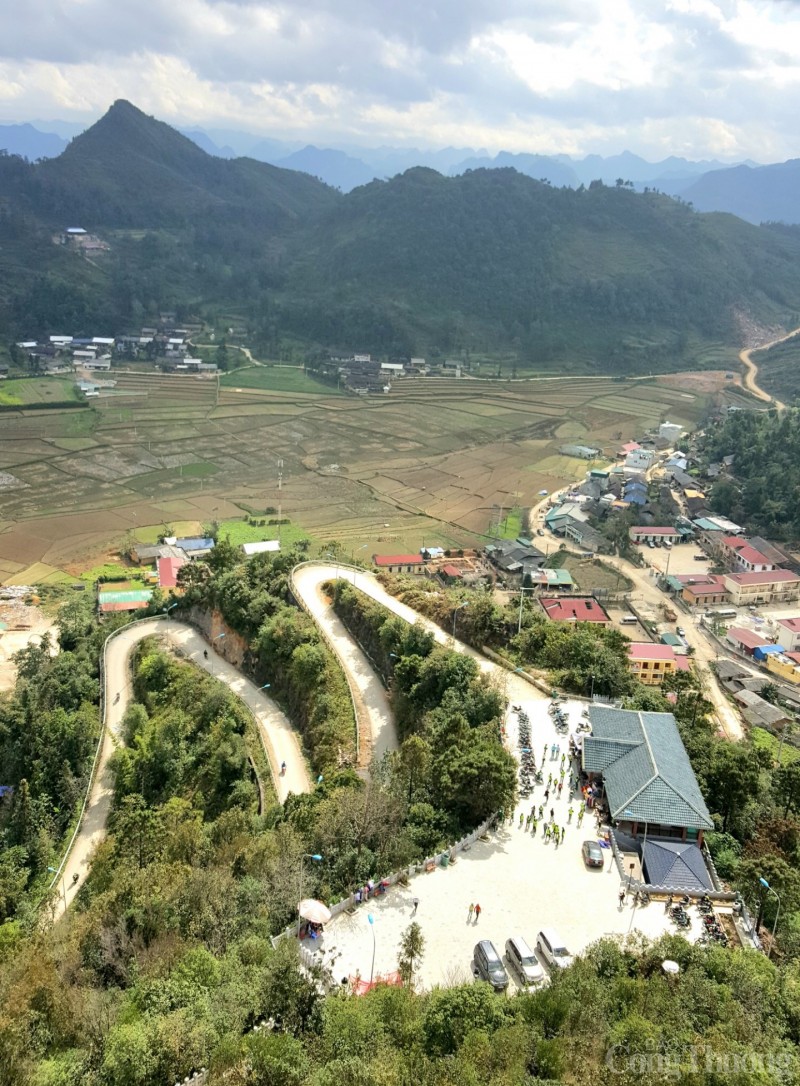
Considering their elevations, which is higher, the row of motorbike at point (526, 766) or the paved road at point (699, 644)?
the row of motorbike at point (526, 766)

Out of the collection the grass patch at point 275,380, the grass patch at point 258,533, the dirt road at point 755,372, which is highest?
the dirt road at point 755,372

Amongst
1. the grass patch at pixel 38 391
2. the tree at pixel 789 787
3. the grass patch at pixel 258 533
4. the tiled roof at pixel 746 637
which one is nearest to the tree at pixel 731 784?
the tree at pixel 789 787

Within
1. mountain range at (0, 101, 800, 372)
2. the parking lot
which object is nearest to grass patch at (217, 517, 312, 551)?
the parking lot

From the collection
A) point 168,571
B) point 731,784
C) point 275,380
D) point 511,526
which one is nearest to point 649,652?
point 731,784

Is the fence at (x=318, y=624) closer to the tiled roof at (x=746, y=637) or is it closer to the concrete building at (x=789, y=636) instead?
the tiled roof at (x=746, y=637)

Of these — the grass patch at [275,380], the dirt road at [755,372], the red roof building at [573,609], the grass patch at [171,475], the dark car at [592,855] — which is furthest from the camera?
the dirt road at [755,372]

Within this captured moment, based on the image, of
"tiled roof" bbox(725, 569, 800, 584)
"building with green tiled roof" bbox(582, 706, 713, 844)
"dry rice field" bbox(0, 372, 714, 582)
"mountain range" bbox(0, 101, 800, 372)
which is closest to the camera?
"building with green tiled roof" bbox(582, 706, 713, 844)

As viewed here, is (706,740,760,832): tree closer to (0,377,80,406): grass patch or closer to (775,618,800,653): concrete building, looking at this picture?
(775,618,800,653): concrete building

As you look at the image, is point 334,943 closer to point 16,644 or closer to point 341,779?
point 341,779
